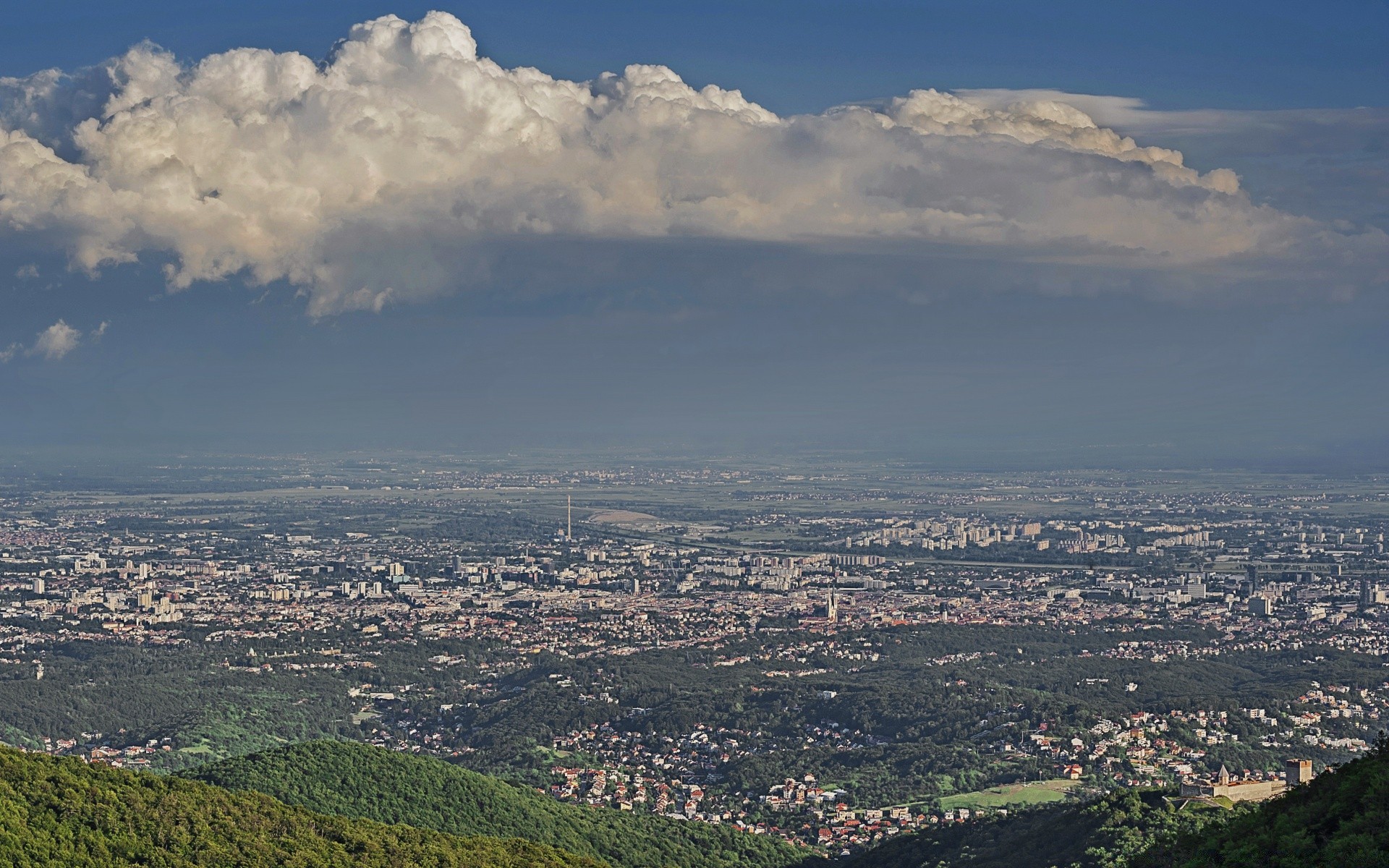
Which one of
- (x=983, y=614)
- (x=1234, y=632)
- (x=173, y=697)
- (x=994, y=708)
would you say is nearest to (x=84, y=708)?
(x=173, y=697)

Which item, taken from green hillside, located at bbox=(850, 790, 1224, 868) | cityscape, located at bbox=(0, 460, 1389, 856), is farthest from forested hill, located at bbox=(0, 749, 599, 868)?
cityscape, located at bbox=(0, 460, 1389, 856)

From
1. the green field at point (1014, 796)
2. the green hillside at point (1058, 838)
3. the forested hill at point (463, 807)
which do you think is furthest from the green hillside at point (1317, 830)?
the green field at point (1014, 796)

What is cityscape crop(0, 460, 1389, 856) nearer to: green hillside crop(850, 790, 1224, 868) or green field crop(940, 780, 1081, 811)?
green field crop(940, 780, 1081, 811)

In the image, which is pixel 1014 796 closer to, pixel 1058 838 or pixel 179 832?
pixel 1058 838

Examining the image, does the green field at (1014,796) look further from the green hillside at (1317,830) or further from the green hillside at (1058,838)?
the green hillside at (1317,830)

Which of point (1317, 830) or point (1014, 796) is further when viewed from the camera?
point (1014, 796)

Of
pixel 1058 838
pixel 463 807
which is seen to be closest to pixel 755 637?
pixel 463 807

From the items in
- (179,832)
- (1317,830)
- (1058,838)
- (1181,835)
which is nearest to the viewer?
(1317,830)
